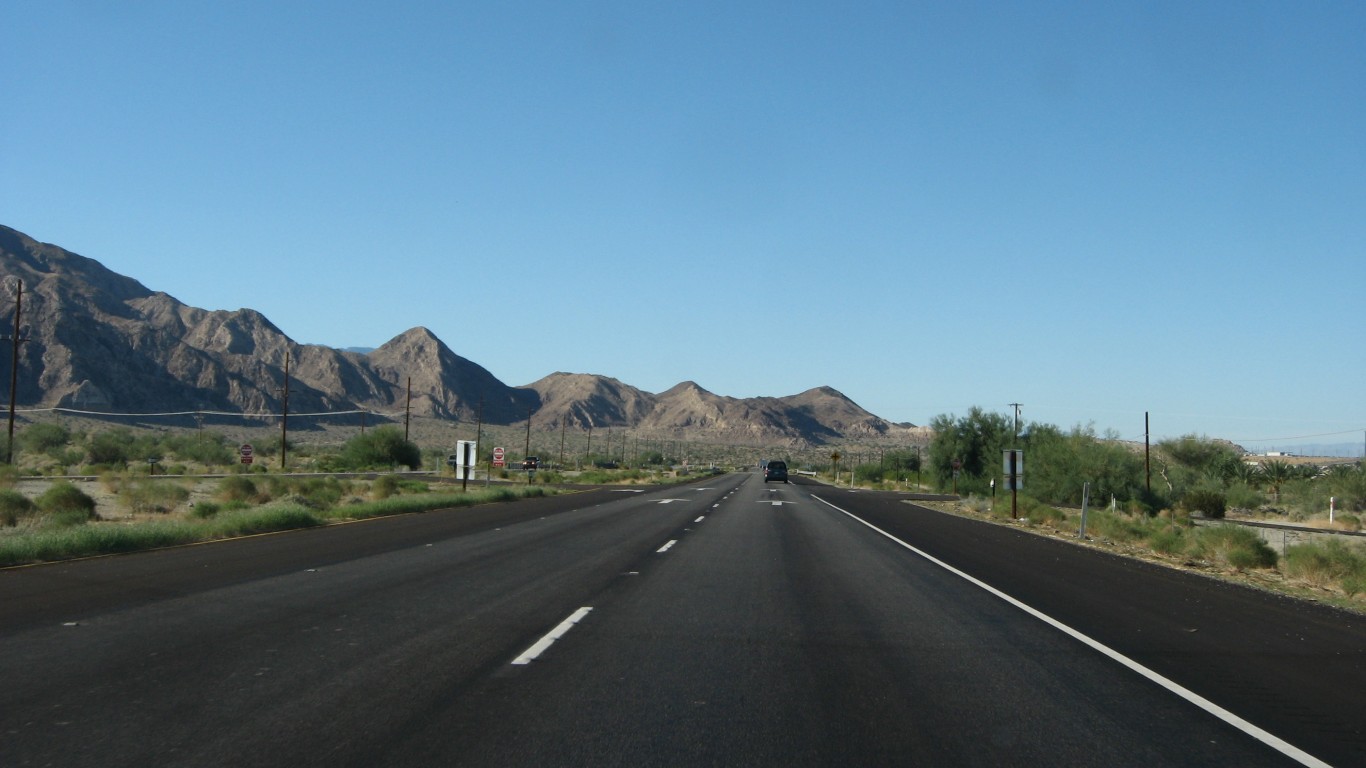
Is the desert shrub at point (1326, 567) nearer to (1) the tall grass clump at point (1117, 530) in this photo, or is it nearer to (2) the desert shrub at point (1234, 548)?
(2) the desert shrub at point (1234, 548)

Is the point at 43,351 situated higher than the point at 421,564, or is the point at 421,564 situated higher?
the point at 43,351

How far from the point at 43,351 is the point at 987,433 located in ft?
377

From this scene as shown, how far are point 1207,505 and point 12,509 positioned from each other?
54.6 m

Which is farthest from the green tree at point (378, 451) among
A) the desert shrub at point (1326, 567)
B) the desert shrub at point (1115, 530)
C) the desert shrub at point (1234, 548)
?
the desert shrub at point (1326, 567)

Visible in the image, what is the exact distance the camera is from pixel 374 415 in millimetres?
188000

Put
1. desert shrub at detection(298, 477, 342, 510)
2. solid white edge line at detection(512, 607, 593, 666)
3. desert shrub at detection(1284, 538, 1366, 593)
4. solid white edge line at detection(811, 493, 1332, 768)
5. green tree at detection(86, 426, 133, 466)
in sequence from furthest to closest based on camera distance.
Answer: green tree at detection(86, 426, 133, 466), desert shrub at detection(298, 477, 342, 510), desert shrub at detection(1284, 538, 1366, 593), solid white edge line at detection(512, 607, 593, 666), solid white edge line at detection(811, 493, 1332, 768)

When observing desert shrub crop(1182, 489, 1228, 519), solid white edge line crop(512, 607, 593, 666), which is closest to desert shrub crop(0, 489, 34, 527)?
Result: solid white edge line crop(512, 607, 593, 666)

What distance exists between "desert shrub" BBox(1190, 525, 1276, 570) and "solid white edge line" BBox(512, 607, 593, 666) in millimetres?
15923

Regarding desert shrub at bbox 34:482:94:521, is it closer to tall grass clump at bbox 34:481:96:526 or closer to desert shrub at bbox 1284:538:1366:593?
tall grass clump at bbox 34:481:96:526

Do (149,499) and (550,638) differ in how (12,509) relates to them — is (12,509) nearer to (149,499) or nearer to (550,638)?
(149,499)

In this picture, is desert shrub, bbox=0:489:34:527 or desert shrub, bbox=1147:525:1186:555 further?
desert shrub, bbox=0:489:34:527

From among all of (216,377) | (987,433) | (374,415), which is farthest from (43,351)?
(987,433)

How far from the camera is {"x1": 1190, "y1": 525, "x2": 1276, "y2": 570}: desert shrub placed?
72.5 feet

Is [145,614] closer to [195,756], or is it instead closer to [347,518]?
[195,756]
